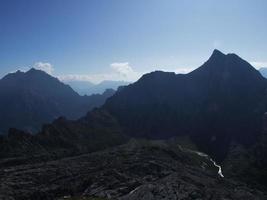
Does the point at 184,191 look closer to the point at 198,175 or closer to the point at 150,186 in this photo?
the point at 150,186

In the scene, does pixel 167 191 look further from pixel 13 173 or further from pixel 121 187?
pixel 13 173

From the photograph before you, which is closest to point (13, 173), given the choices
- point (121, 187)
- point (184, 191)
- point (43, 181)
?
point (43, 181)

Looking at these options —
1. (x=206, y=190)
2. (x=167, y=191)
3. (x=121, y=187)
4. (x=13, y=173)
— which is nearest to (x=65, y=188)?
(x=121, y=187)

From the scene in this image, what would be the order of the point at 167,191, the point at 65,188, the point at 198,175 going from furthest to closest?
the point at 198,175 → the point at 65,188 → the point at 167,191

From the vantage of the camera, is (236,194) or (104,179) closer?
(236,194)

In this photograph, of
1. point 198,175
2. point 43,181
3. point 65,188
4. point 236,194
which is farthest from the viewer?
point 198,175

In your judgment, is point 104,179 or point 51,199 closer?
point 51,199

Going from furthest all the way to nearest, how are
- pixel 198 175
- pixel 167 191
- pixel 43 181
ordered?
pixel 198 175
pixel 43 181
pixel 167 191

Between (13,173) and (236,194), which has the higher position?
(13,173)

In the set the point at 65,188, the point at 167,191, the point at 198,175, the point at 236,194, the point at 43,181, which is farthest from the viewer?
the point at 198,175
